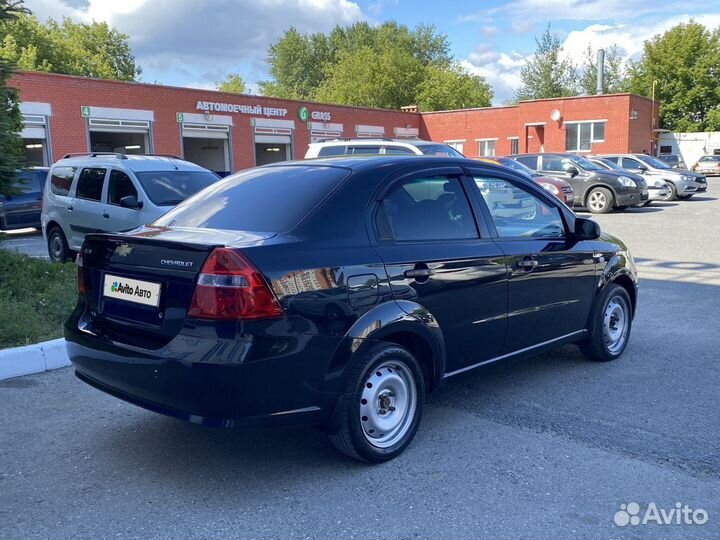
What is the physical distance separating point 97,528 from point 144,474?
1.86 ft

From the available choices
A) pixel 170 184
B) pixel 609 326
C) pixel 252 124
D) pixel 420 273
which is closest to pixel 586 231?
pixel 609 326

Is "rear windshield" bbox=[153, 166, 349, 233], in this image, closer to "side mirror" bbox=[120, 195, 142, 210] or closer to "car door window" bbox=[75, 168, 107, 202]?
"side mirror" bbox=[120, 195, 142, 210]

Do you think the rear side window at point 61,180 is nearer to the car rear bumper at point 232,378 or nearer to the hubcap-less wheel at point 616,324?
the car rear bumper at point 232,378

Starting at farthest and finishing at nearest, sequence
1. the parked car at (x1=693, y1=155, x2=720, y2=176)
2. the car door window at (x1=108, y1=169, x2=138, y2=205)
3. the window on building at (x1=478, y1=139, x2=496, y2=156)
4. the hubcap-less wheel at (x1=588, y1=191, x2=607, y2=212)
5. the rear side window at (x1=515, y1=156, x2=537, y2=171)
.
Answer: the window on building at (x1=478, y1=139, x2=496, y2=156) → the parked car at (x1=693, y1=155, x2=720, y2=176) → the rear side window at (x1=515, y1=156, x2=537, y2=171) → the hubcap-less wheel at (x1=588, y1=191, x2=607, y2=212) → the car door window at (x1=108, y1=169, x2=138, y2=205)

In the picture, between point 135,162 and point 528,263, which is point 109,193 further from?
point 528,263

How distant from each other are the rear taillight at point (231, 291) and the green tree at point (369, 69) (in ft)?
180

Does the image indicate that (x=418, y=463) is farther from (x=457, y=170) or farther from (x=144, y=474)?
(x=457, y=170)

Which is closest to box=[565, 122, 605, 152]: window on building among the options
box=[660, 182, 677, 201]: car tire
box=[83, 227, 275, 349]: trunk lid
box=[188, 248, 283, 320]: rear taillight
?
box=[660, 182, 677, 201]: car tire

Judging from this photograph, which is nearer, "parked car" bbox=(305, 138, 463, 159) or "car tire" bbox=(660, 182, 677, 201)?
"parked car" bbox=(305, 138, 463, 159)

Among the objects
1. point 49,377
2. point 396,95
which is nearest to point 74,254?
point 49,377

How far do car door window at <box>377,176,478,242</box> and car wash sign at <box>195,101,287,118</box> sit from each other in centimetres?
2580

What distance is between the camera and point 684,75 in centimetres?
5319

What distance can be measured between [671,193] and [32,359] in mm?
21497

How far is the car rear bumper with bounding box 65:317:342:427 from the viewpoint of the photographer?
311cm
